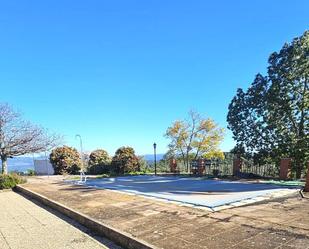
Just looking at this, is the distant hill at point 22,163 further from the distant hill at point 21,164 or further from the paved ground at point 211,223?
the paved ground at point 211,223

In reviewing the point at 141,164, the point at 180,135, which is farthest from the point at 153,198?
the point at 180,135

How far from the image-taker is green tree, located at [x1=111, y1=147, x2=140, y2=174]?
2159cm

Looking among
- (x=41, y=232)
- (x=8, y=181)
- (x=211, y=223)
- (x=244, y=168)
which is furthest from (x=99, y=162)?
(x=211, y=223)

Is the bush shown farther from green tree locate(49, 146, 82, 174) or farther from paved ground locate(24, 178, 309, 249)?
paved ground locate(24, 178, 309, 249)

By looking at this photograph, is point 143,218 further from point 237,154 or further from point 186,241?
point 237,154

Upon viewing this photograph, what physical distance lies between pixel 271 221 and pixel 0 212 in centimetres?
709

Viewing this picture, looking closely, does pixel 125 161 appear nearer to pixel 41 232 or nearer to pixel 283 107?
pixel 283 107

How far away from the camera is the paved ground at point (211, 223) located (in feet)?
A: 15.6

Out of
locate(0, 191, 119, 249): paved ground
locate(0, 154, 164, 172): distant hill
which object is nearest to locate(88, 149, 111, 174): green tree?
locate(0, 154, 164, 172): distant hill

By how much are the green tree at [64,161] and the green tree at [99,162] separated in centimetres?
92

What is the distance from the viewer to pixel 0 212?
9.16 metres

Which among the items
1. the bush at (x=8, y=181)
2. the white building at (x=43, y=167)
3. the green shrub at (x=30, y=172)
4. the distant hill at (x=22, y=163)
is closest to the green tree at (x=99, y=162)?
the white building at (x=43, y=167)

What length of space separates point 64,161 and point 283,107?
49.0 feet

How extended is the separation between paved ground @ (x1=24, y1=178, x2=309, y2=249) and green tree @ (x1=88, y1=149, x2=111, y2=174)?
14195 mm
